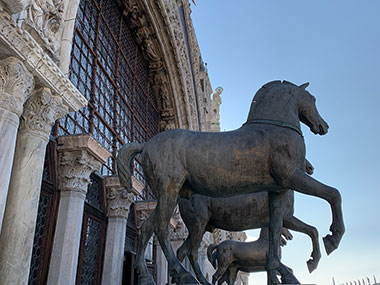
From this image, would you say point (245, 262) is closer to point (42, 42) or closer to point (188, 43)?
point (42, 42)

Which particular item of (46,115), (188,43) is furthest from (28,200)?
(188,43)

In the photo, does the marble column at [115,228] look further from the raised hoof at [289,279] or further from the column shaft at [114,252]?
the raised hoof at [289,279]

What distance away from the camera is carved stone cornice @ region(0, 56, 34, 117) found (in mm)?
4609

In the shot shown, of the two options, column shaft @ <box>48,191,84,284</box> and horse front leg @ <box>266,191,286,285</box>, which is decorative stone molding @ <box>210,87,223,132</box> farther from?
horse front leg @ <box>266,191,286,285</box>

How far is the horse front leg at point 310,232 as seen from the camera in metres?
3.42

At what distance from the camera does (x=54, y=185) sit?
23.3 ft

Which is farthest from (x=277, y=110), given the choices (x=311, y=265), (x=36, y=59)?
(x=36, y=59)

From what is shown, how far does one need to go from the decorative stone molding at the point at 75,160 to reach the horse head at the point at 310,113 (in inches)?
177

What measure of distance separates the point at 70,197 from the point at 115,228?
2.23 meters

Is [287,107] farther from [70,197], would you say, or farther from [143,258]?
[70,197]

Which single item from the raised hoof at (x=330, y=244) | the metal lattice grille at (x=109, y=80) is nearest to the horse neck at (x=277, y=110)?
the raised hoof at (x=330, y=244)

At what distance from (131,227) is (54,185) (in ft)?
13.2

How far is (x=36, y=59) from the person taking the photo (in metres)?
5.14

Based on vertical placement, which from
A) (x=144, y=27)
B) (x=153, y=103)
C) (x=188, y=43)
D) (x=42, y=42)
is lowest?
(x=42, y=42)
